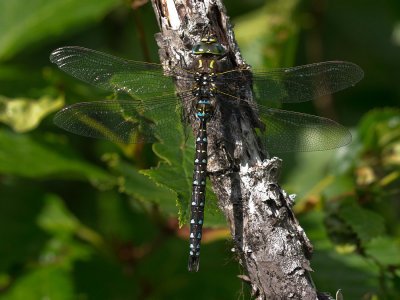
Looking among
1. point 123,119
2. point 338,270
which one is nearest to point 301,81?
point 123,119

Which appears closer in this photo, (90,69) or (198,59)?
(198,59)

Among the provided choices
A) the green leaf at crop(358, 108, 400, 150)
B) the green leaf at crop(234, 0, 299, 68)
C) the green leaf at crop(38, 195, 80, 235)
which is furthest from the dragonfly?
the green leaf at crop(38, 195, 80, 235)

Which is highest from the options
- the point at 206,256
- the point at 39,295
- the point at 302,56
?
the point at 302,56

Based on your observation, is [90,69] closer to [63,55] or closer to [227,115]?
[63,55]

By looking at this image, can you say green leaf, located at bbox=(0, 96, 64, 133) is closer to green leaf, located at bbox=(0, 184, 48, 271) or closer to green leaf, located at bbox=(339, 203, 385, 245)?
green leaf, located at bbox=(0, 184, 48, 271)

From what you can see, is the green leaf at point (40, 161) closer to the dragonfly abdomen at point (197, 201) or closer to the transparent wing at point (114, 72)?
the transparent wing at point (114, 72)

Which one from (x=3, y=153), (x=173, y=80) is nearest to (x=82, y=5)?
(x=3, y=153)

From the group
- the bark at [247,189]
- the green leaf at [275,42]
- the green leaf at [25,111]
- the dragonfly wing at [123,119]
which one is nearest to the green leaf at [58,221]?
the green leaf at [25,111]
